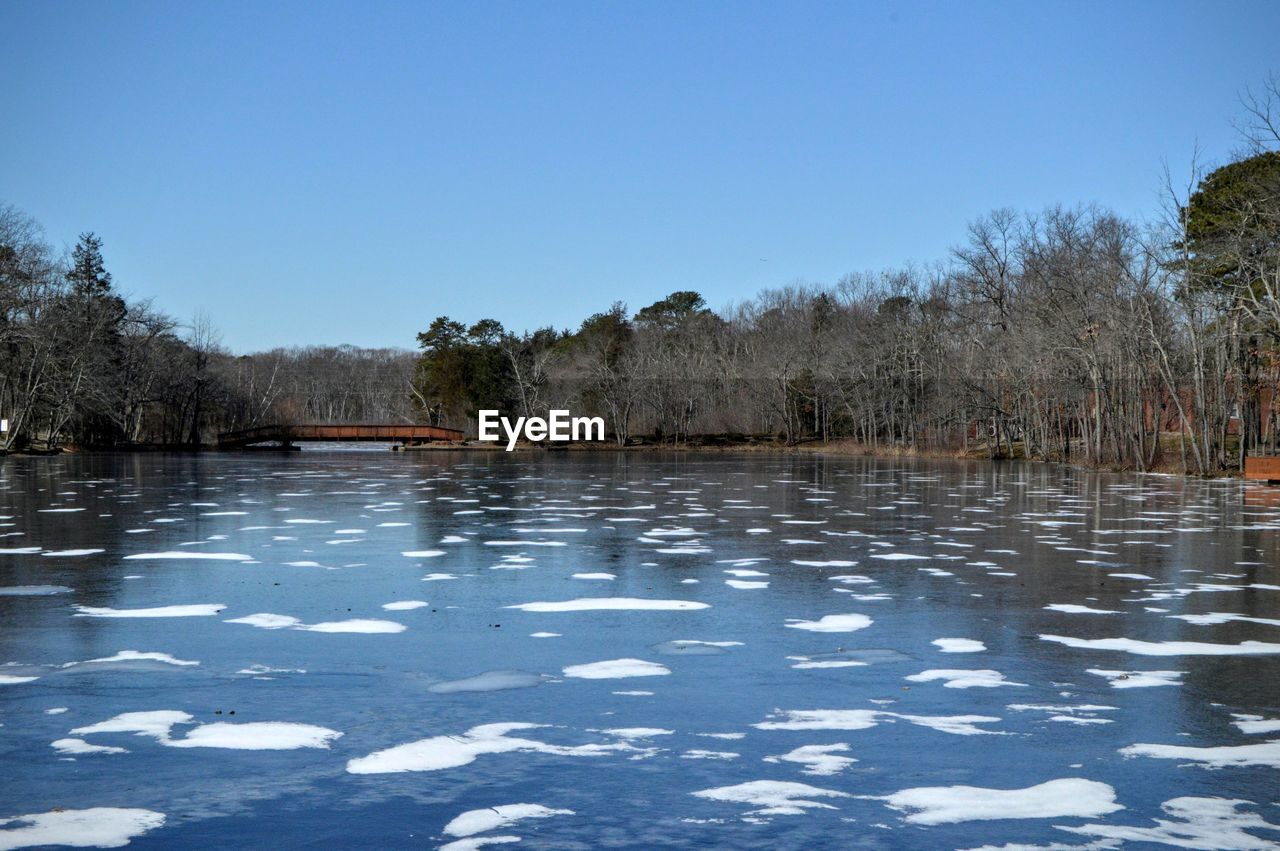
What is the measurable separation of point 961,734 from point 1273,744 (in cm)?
148

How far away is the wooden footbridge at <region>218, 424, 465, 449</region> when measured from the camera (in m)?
78.4

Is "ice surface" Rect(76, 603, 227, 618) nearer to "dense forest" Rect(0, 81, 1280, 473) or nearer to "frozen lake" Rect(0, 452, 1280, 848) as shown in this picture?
"frozen lake" Rect(0, 452, 1280, 848)

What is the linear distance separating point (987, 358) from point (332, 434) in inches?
1797

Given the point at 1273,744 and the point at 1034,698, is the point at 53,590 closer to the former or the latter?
the point at 1034,698

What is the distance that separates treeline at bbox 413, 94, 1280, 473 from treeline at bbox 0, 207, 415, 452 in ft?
56.1

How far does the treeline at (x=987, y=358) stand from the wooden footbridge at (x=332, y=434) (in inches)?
233

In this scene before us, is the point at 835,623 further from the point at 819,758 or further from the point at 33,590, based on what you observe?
the point at 33,590

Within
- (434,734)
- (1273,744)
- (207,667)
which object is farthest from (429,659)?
(1273,744)

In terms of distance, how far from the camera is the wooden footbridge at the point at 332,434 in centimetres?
7844

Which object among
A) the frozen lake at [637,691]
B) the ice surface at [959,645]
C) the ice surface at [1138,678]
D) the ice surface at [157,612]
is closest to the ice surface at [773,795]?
the frozen lake at [637,691]

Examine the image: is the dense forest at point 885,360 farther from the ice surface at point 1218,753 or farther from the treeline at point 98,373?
the ice surface at point 1218,753

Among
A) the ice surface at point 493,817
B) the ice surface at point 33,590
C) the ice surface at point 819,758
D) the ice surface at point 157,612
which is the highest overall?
the ice surface at point 33,590

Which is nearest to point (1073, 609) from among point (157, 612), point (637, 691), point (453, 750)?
point (637, 691)

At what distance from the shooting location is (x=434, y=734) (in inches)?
233
